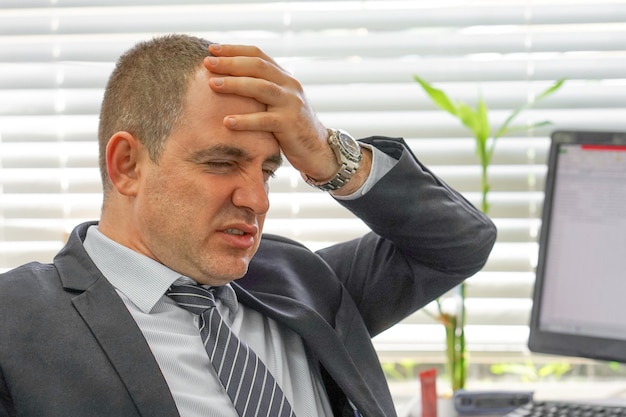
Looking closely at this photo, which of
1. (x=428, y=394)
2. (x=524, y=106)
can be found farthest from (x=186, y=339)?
(x=524, y=106)

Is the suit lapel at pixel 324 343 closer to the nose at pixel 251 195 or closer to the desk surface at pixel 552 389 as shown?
the nose at pixel 251 195

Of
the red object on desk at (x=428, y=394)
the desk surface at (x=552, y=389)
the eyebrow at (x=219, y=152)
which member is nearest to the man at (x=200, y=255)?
the eyebrow at (x=219, y=152)

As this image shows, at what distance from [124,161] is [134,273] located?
0.19m

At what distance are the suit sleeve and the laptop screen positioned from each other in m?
0.21

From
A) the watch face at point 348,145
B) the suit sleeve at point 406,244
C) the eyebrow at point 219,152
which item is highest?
the eyebrow at point 219,152

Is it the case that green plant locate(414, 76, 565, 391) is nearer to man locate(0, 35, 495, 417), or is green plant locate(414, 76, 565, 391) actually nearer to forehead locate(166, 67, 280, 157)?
man locate(0, 35, 495, 417)

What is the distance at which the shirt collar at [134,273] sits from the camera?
1.58 m

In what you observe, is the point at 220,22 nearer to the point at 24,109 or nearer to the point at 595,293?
the point at 24,109

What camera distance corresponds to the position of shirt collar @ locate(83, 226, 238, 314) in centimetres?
158

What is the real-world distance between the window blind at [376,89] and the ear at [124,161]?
32.4 inches

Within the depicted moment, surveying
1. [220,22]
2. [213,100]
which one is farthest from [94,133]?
[213,100]

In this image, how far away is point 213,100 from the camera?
5.07 feet

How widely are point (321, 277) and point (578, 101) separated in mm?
856

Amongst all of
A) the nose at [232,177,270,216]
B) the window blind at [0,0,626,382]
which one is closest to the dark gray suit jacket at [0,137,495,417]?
the nose at [232,177,270,216]
